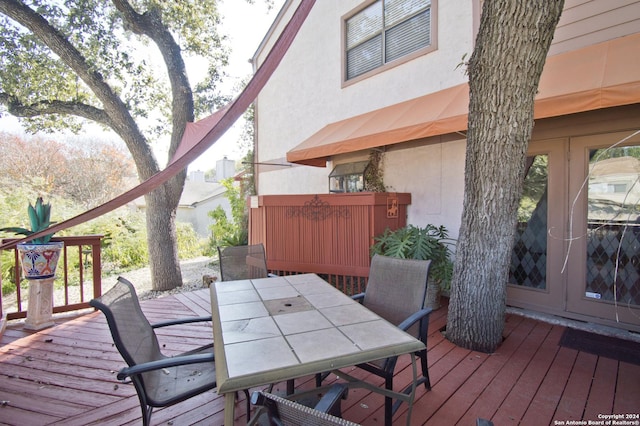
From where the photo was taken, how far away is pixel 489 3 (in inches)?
105

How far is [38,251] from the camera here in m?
3.65

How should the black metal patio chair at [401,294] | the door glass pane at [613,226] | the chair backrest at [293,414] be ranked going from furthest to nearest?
the door glass pane at [613,226], the black metal patio chair at [401,294], the chair backrest at [293,414]

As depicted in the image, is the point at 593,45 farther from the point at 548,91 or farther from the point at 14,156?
the point at 14,156

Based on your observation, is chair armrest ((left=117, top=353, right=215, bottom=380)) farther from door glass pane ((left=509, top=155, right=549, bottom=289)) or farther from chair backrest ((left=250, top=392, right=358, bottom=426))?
door glass pane ((left=509, top=155, right=549, bottom=289))

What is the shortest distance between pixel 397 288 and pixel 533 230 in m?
2.71

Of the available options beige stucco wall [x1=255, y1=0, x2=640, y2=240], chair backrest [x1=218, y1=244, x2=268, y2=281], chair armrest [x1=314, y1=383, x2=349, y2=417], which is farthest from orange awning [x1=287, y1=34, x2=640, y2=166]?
chair armrest [x1=314, y1=383, x2=349, y2=417]

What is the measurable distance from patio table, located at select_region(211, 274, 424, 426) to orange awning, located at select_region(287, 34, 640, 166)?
263 centimetres

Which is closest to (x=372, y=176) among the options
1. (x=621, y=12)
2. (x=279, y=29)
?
(x=621, y=12)

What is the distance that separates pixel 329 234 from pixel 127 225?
9.63 m

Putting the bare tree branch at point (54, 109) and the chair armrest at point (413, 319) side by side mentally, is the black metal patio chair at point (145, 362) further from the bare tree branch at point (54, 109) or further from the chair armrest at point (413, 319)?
the bare tree branch at point (54, 109)

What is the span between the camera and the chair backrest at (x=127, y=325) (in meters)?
1.55

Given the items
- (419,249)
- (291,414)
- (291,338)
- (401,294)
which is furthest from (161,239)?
(291,414)

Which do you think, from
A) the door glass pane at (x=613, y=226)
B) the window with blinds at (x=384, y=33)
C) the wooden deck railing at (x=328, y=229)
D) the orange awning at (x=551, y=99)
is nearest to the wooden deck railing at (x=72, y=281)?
the wooden deck railing at (x=328, y=229)

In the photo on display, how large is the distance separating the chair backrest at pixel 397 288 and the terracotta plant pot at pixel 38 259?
3.85 metres
